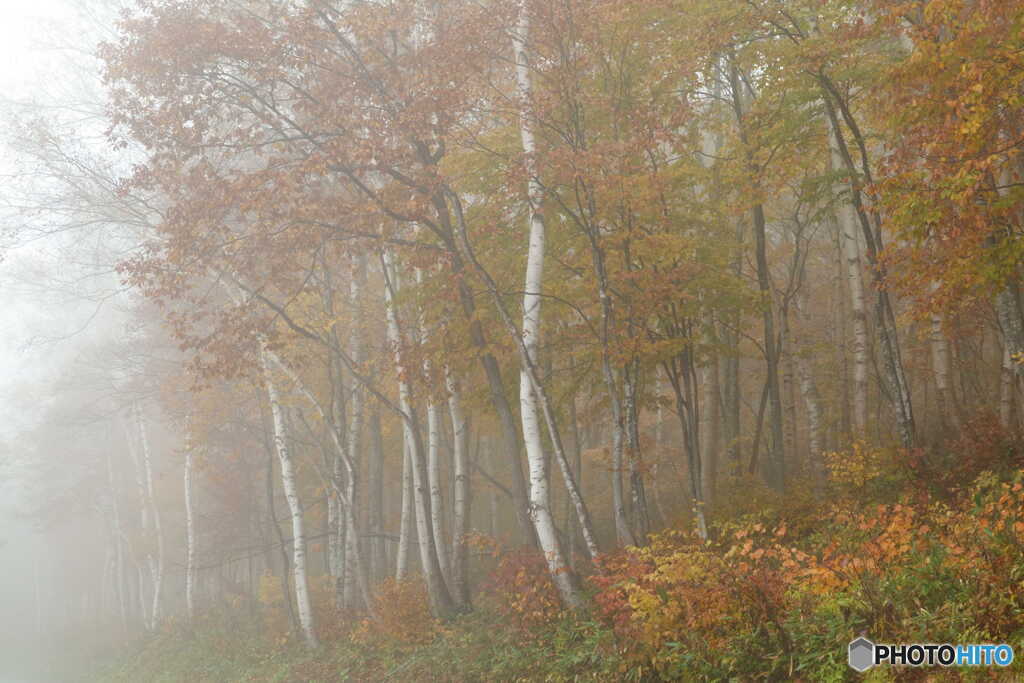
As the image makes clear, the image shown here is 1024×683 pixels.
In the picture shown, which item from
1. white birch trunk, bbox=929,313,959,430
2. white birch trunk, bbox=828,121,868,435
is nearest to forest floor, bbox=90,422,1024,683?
white birch trunk, bbox=929,313,959,430

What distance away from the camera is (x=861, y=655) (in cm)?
528

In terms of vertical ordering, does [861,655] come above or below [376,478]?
below

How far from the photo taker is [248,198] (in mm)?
9789

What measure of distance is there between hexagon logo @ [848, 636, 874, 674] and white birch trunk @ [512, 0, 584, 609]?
4.36m

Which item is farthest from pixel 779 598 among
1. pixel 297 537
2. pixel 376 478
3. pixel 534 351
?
pixel 376 478

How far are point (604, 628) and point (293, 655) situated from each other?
29.4ft

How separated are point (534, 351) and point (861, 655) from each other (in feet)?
18.9

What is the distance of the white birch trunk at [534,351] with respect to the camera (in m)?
9.57

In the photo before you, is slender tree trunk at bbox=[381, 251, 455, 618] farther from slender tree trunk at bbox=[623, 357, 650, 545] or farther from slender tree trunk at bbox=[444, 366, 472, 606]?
slender tree trunk at bbox=[623, 357, 650, 545]

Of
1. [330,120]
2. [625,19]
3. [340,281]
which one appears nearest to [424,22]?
[330,120]

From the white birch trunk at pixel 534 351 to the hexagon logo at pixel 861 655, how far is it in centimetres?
436

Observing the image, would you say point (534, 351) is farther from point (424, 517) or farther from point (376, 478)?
point (376, 478)

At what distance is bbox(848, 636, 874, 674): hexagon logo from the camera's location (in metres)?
5.20

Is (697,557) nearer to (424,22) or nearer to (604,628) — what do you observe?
(604,628)
